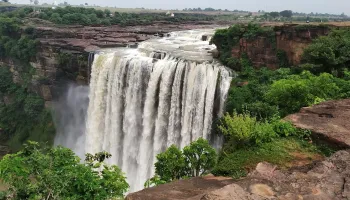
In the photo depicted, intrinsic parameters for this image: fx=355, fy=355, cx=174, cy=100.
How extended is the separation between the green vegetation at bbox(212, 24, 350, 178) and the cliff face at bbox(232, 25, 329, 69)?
30 cm

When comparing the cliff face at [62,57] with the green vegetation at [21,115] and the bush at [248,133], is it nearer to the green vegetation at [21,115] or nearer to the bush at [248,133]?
the green vegetation at [21,115]

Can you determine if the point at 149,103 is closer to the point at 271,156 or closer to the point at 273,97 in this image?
the point at 273,97

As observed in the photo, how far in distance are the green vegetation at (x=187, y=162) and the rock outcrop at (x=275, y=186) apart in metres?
2.89

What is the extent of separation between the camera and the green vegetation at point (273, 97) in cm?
825

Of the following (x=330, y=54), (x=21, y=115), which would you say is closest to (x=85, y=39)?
(x=21, y=115)

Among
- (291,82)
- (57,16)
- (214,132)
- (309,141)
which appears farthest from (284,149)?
(57,16)

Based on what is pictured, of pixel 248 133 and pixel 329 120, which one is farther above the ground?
pixel 329 120

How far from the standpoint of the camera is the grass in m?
7.80

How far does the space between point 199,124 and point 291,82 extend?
5.09 metres

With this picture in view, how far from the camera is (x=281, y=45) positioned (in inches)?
758

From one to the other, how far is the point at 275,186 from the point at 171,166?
450 centimetres

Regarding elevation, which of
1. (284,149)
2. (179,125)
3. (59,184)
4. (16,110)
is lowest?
(16,110)

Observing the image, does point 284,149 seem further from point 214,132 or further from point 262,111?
point 214,132

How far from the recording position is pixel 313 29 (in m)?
18.4
